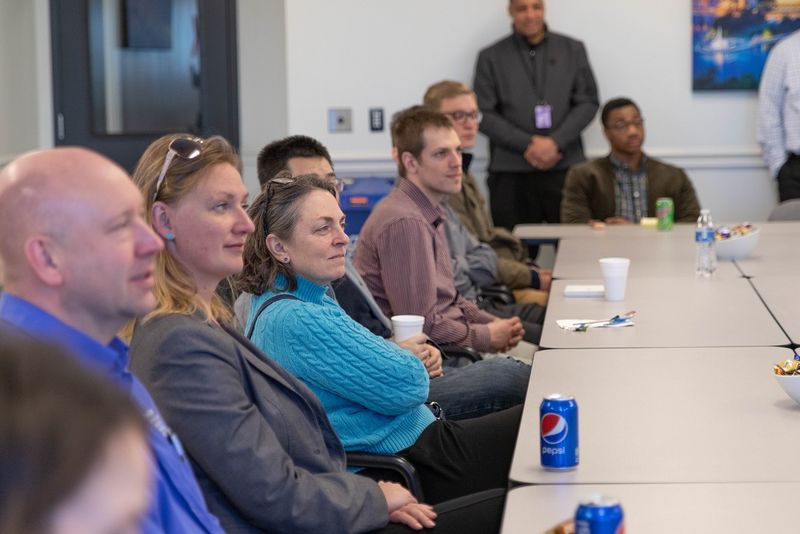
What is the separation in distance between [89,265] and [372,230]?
2.26 metres

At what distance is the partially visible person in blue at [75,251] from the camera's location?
139 centimetres

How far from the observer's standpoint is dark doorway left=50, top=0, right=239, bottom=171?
820 centimetres

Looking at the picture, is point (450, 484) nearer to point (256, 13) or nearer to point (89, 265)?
point (89, 265)

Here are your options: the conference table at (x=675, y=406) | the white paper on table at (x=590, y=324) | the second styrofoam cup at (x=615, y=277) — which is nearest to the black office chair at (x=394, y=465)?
the conference table at (x=675, y=406)

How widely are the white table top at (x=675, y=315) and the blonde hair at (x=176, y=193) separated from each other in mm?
1085

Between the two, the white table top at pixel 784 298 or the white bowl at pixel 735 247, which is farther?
the white bowl at pixel 735 247

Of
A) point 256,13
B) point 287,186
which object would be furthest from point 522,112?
point 287,186

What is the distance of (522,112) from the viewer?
6.84 meters

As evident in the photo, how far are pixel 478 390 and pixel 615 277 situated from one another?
0.72 m

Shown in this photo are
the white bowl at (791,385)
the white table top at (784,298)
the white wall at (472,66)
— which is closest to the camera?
the white bowl at (791,385)

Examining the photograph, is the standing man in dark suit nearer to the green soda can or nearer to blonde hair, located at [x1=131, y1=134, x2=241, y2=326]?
the green soda can

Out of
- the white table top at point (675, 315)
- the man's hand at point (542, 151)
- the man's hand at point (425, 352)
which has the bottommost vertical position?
the man's hand at point (425, 352)

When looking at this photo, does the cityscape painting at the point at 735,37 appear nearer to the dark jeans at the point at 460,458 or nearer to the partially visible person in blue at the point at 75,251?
the dark jeans at the point at 460,458

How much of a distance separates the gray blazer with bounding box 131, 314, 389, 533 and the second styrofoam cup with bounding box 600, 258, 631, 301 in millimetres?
1614
